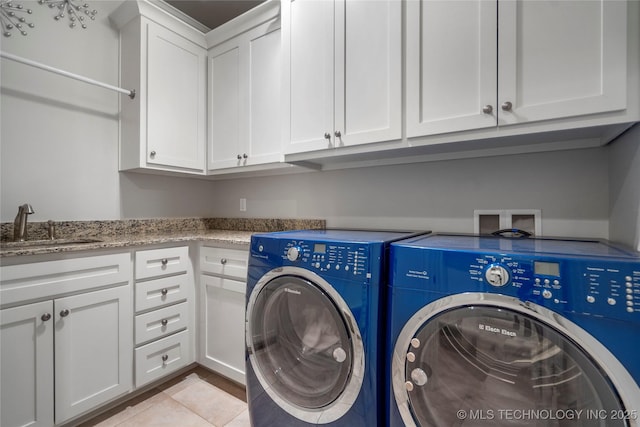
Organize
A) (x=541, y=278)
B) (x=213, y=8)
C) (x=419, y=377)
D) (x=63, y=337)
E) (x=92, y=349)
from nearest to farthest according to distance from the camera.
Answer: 1. (x=541, y=278)
2. (x=419, y=377)
3. (x=63, y=337)
4. (x=92, y=349)
5. (x=213, y=8)

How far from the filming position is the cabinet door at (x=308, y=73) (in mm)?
1561

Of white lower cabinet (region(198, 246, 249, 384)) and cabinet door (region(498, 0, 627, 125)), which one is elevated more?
cabinet door (region(498, 0, 627, 125))

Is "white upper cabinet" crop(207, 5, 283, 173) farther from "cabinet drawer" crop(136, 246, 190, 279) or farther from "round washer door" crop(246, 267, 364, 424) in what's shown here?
"round washer door" crop(246, 267, 364, 424)

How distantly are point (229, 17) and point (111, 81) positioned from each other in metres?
1.10

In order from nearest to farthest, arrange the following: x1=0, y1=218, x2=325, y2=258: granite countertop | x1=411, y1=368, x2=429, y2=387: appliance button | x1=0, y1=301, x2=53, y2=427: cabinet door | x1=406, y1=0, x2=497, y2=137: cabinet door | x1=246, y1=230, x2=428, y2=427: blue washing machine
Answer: x1=411, y1=368, x2=429, y2=387: appliance button → x1=246, y1=230, x2=428, y2=427: blue washing machine → x1=406, y1=0, x2=497, y2=137: cabinet door → x1=0, y1=301, x2=53, y2=427: cabinet door → x1=0, y1=218, x2=325, y2=258: granite countertop

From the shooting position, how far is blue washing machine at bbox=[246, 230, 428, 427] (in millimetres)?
1035

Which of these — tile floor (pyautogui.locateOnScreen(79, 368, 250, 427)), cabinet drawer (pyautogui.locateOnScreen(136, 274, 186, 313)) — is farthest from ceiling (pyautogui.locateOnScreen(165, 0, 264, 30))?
tile floor (pyautogui.locateOnScreen(79, 368, 250, 427))

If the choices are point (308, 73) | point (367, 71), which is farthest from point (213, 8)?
point (367, 71)

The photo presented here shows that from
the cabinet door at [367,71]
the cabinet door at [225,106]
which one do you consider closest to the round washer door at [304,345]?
the cabinet door at [367,71]

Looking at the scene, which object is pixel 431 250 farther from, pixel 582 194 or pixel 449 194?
pixel 582 194

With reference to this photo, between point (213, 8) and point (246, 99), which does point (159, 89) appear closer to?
point (246, 99)

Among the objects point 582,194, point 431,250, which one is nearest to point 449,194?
point 582,194

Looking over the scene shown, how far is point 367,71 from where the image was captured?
143 cm

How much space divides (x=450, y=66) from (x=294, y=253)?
3.40ft
